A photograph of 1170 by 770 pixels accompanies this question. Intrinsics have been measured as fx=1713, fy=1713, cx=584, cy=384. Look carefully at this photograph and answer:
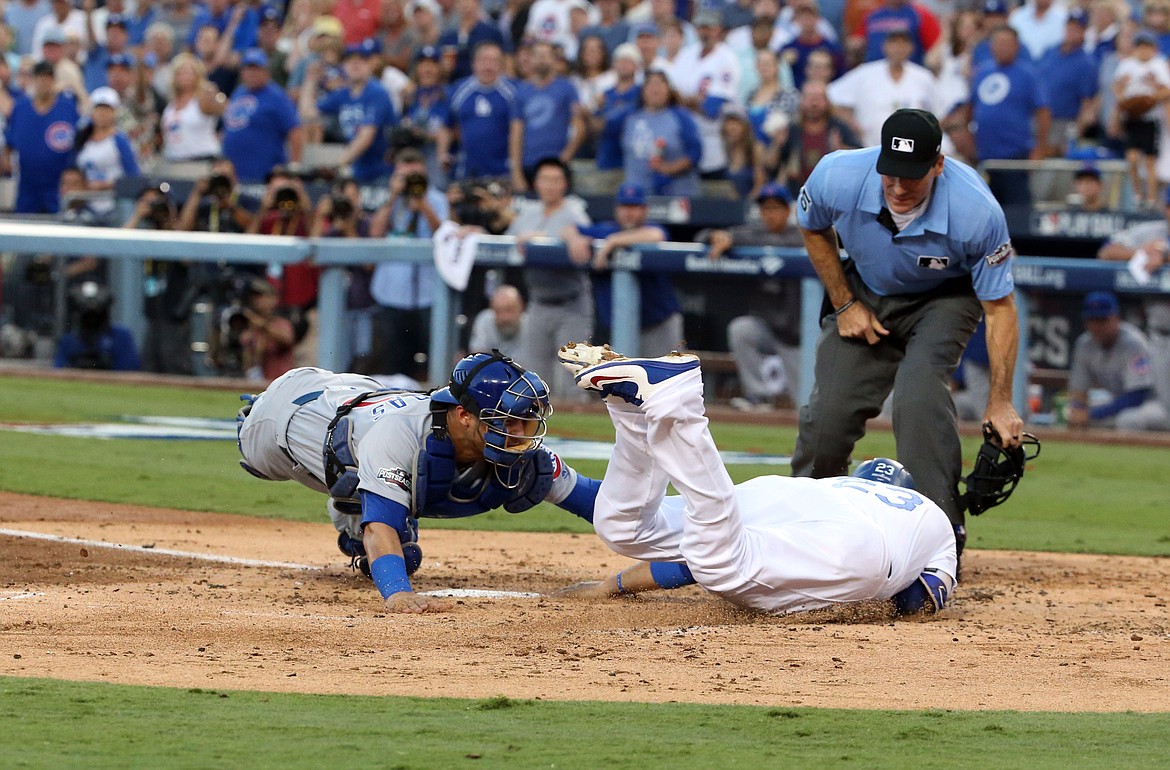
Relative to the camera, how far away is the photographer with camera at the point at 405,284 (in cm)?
1362

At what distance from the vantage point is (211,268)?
14.3 metres

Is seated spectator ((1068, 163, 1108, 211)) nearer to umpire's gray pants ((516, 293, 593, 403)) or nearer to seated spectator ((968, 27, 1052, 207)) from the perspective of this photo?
seated spectator ((968, 27, 1052, 207))

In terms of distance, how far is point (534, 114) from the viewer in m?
15.7

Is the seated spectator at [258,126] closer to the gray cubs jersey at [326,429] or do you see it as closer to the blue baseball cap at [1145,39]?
the blue baseball cap at [1145,39]

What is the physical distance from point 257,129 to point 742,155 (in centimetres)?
470

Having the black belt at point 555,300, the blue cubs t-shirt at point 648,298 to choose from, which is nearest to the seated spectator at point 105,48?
the black belt at point 555,300

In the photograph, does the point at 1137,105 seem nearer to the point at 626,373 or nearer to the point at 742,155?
the point at 742,155

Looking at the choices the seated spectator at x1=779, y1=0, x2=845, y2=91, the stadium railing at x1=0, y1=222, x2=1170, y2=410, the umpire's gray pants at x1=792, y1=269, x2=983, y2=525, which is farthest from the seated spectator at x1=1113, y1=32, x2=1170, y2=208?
the umpire's gray pants at x1=792, y1=269, x2=983, y2=525

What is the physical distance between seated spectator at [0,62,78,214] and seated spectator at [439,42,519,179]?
4308mm

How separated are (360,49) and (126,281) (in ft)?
12.0

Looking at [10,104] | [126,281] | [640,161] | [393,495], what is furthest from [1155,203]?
[10,104]

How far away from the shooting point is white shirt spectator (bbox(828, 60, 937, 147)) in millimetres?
14547

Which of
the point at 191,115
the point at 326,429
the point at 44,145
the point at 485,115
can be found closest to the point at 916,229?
the point at 326,429

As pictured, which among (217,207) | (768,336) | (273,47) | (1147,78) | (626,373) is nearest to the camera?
(626,373)
